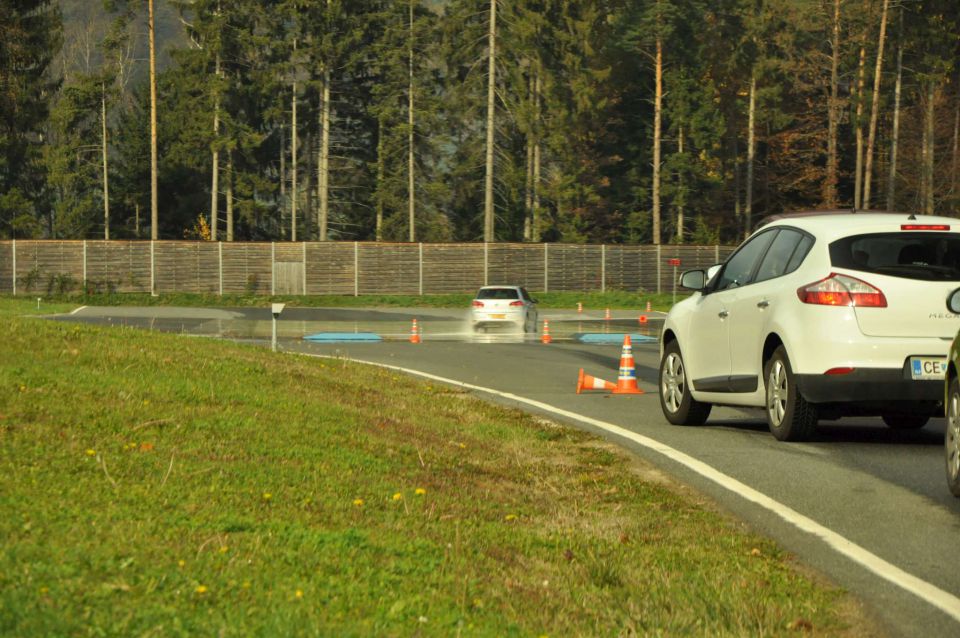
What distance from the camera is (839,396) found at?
10.8 m

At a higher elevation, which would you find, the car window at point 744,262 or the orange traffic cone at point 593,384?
the car window at point 744,262

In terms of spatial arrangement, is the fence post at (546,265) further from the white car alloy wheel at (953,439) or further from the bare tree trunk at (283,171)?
the white car alloy wheel at (953,439)

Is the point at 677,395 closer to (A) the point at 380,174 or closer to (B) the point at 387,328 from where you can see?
(B) the point at 387,328

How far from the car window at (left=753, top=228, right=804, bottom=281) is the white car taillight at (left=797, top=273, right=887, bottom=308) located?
629mm

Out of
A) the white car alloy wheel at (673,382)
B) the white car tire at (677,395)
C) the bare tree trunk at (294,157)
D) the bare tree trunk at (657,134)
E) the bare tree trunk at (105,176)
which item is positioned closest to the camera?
the white car tire at (677,395)

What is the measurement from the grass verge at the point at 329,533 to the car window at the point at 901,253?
Result: 7.89 ft

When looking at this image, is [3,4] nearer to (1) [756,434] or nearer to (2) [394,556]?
(1) [756,434]

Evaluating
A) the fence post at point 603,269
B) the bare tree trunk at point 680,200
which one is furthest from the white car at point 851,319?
the bare tree trunk at point 680,200

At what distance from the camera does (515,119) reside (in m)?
65.1

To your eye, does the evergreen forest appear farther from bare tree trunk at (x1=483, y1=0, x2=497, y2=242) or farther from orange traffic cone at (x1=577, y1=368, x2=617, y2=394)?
orange traffic cone at (x1=577, y1=368, x2=617, y2=394)

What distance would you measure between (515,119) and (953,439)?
188ft

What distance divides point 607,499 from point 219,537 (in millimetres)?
3214

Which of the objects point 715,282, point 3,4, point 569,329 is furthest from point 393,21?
point 715,282

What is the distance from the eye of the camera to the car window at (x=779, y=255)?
37.9ft
